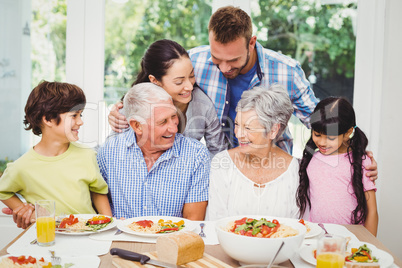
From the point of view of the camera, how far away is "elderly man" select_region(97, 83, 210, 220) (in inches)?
87.8

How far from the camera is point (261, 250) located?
131 centimetres

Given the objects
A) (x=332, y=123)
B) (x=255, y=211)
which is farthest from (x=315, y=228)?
(x=332, y=123)

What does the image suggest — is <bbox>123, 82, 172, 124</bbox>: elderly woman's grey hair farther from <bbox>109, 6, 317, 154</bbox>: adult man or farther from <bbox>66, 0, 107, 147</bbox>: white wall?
<bbox>66, 0, 107, 147</bbox>: white wall

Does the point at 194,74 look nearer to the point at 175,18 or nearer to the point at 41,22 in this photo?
the point at 175,18

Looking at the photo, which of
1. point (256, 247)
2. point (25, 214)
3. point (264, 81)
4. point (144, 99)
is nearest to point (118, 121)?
point (144, 99)

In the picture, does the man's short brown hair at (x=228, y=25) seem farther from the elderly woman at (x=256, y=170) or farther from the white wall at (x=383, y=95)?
the white wall at (x=383, y=95)

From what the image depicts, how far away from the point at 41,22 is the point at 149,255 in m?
2.45

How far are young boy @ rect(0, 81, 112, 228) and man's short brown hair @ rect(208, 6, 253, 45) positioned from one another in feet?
2.66

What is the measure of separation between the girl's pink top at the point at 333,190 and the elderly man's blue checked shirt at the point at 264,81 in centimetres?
50

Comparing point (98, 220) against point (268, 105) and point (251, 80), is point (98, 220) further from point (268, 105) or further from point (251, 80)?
point (251, 80)

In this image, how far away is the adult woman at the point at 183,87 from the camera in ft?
7.97

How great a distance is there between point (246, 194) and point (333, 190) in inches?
18.1

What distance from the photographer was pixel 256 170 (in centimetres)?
219

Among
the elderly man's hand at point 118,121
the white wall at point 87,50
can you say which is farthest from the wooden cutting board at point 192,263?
the white wall at point 87,50
